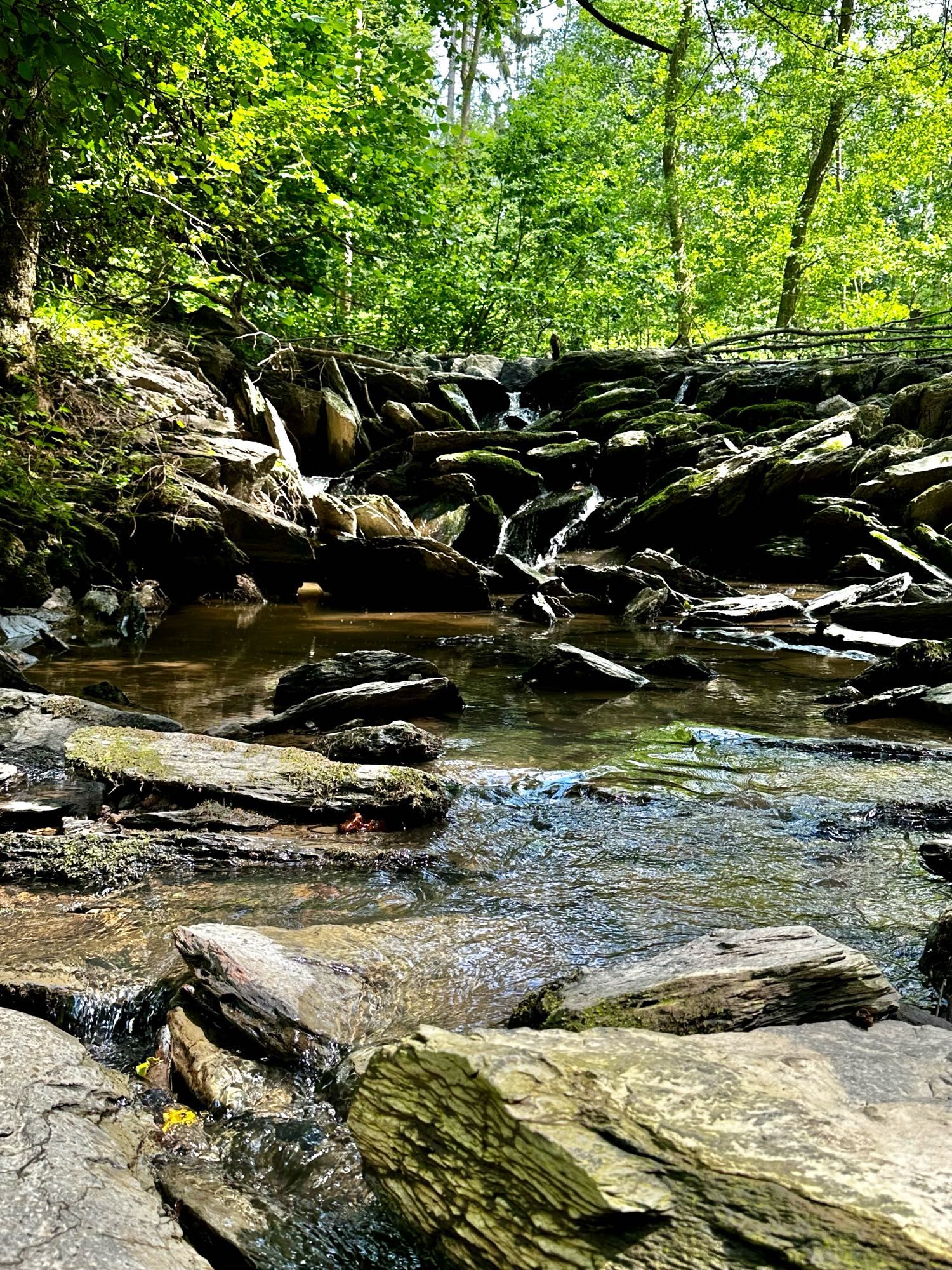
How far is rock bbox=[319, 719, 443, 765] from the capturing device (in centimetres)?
557

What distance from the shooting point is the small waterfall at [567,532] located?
16703 mm

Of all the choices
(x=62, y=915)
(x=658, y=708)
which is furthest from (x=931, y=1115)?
(x=658, y=708)

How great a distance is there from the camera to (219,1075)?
7.99 feet

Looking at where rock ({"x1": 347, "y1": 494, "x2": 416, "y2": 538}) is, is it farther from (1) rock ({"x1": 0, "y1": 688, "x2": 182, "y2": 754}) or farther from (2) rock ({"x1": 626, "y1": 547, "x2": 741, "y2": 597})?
(1) rock ({"x1": 0, "y1": 688, "x2": 182, "y2": 754})

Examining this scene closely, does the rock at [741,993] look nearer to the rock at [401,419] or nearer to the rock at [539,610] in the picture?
the rock at [539,610]

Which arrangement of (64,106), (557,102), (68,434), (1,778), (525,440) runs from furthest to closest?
1. (557,102)
2. (525,440)
3. (68,434)
4. (64,106)
5. (1,778)

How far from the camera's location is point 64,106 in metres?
7.09

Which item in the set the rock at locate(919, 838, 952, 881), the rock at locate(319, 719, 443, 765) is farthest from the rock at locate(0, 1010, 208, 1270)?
the rock at locate(919, 838, 952, 881)

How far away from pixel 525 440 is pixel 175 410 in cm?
Result: 804

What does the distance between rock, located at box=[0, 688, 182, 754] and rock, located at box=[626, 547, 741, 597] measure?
9.80 m

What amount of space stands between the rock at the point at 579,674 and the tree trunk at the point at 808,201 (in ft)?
63.5

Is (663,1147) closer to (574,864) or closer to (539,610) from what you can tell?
(574,864)

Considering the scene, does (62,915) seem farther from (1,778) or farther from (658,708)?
(658,708)

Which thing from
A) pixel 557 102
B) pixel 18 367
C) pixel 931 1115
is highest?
pixel 557 102
